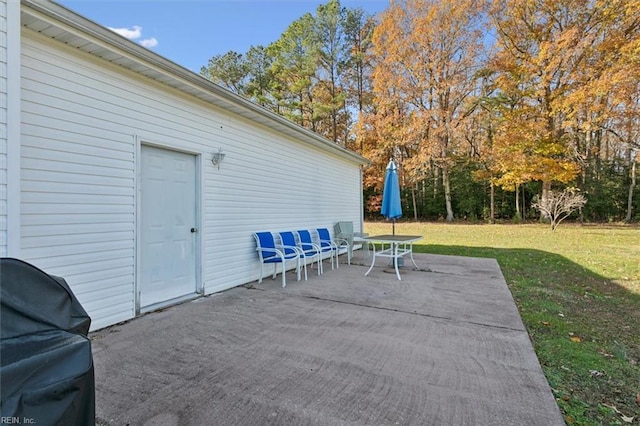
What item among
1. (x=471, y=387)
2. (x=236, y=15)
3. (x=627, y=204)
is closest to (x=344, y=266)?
(x=471, y=387)

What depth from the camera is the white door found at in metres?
3.94

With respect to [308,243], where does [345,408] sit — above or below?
below

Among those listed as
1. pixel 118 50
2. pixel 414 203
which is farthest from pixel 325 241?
pixel 414 203

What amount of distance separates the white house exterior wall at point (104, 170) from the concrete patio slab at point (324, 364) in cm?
66

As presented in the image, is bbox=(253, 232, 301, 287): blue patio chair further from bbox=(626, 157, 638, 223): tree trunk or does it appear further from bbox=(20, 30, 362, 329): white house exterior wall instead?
bbox=(626, 157, 638, 223): tree trunk

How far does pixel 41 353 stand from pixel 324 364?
193 cm

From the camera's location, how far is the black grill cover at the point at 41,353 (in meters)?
1.12

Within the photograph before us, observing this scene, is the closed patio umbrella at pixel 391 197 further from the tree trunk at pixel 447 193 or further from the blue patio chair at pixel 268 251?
the tree trunk at pixel 447 193

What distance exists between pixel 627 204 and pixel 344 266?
743 inches

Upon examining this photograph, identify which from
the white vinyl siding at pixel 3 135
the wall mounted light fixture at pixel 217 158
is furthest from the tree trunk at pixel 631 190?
the white vinyl siding at pixel 3 135

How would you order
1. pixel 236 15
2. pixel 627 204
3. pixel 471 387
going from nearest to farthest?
pixel 471 387
pixel 236 15
pixel 627 204

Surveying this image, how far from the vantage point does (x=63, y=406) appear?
120cm

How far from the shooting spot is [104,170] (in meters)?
3.42

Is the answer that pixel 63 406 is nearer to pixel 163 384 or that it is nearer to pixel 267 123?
pixel 163 384
